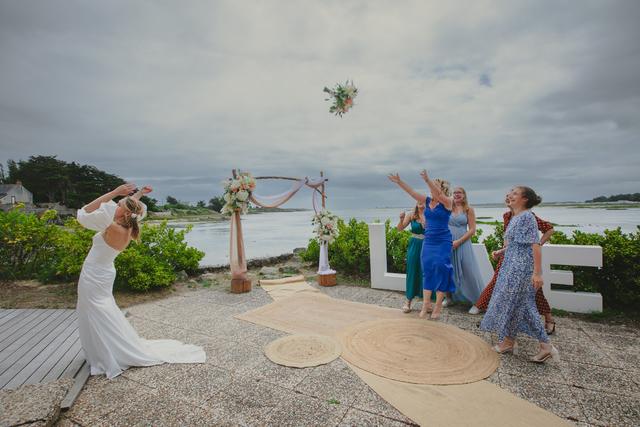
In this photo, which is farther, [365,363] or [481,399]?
[365,363]

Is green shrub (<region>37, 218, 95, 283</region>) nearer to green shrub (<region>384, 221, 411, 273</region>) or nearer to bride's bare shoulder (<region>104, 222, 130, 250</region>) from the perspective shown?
bride's bare shoulder (<region>104, 222, 130, 250</region>)

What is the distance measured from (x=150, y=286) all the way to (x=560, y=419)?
6588mm

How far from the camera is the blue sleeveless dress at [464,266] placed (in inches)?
198

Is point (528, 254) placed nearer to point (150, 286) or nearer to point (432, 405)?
point (432, 405)

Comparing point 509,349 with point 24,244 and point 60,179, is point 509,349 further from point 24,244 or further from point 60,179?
point 60,179

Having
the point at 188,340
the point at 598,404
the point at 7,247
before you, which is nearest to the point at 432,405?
the point at 598,404

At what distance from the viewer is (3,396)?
2.41m

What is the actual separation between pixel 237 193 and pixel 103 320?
354 centimetres

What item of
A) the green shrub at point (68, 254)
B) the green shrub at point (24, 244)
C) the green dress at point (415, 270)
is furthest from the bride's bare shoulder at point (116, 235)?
the green shrub at point (24, 244)

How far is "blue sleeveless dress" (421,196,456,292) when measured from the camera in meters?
4.51

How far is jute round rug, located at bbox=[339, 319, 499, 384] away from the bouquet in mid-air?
384 centimetres

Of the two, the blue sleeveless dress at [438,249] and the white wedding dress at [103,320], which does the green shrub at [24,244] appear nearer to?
the white wedding dress at [103,320]

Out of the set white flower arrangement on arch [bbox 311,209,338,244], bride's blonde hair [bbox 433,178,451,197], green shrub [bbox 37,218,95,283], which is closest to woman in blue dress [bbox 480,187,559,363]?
bride's blonde hair [bbox 433,178,451,197]

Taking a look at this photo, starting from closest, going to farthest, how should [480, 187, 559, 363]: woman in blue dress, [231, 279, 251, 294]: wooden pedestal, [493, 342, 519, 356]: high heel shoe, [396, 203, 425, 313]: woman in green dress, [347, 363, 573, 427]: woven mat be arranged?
[347, 363, 573, 427]: woven mat → [480, 187, 559, 363]: woman in blue dress → [493, 342, 519, 356]: high heel shoe → [396, 203, 425, 313]: woman in green dress → [231, 279, 251, 294]: wooden pedestal
